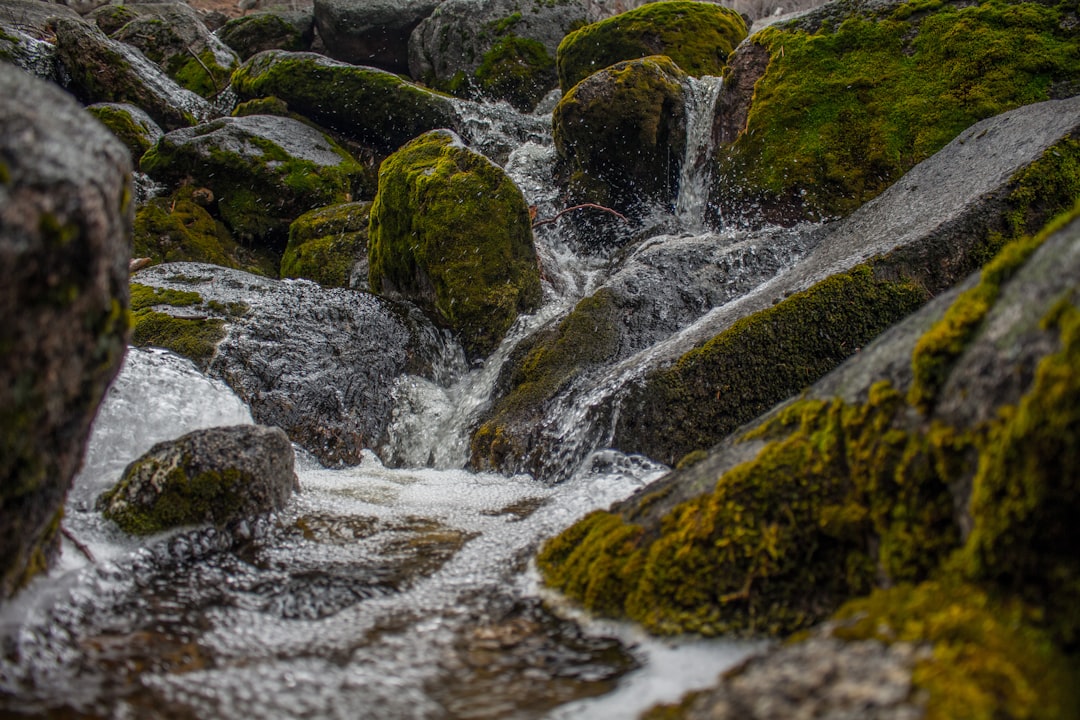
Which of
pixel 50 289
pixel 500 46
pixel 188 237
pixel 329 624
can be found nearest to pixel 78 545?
pixel 329 624

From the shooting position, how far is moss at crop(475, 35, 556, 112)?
18703 millimetres

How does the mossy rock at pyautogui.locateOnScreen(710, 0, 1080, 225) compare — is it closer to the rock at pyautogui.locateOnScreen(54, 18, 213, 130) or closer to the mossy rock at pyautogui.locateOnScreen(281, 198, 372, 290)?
the mossy rock at pyautogui.locateOnScreen(281, 198, 372, 290)

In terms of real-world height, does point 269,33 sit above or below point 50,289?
above

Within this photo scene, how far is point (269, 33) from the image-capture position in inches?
937

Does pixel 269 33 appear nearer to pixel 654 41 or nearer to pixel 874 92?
pixel 654 41

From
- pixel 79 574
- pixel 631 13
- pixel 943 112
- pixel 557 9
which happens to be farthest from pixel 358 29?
pixel 79 574

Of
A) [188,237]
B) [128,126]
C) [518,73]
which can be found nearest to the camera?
[188,237]

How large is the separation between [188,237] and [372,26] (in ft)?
42.3

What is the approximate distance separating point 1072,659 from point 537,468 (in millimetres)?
4871

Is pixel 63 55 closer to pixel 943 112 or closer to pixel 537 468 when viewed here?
pixel 537 468

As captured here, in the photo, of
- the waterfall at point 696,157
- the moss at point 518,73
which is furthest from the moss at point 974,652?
the moss at point 518,73

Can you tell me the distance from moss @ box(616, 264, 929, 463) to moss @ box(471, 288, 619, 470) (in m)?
1.40

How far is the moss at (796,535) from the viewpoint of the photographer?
7.02ft

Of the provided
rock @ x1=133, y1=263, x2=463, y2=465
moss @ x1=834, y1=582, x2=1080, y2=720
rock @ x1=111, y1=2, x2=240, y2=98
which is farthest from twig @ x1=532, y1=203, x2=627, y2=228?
rock @ x1=111, y1=2, x2=240, y2=98
